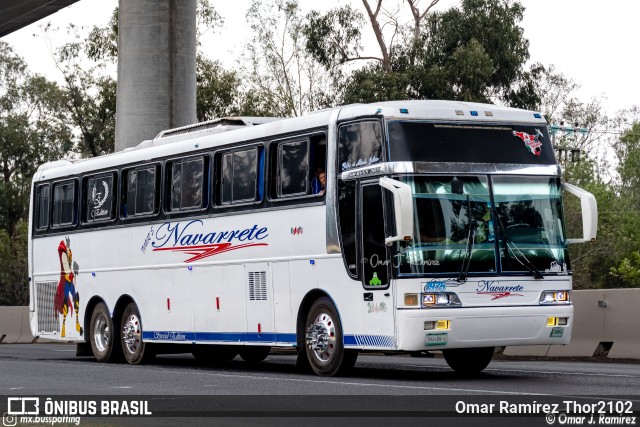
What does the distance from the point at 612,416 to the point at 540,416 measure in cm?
63

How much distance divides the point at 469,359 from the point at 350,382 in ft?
8.63

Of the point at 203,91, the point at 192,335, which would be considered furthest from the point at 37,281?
the point at 203,91

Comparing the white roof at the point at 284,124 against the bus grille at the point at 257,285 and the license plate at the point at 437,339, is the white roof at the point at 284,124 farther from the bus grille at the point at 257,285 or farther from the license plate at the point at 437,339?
the license plate at the point at 437,339

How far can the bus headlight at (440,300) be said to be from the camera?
634 inches

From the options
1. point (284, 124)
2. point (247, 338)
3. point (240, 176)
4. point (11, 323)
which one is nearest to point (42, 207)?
point (240, 176)

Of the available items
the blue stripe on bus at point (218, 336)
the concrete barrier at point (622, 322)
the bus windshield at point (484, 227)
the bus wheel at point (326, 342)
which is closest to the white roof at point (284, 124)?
the bus windshield at point (484, 227)

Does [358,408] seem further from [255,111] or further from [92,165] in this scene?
[255,111]

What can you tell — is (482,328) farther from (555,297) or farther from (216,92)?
(216,92)

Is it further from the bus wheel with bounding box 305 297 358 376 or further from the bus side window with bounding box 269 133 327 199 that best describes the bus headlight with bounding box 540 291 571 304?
the bus side window with bounding box 269 133 327 199

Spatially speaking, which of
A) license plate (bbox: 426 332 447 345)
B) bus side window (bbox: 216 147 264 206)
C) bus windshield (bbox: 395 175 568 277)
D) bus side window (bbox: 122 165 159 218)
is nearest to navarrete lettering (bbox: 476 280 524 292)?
bus windshield (bbox: 395 175 568 277)

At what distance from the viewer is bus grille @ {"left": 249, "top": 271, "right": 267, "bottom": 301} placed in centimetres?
1930

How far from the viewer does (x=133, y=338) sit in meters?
23.1

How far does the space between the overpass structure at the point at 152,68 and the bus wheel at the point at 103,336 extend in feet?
29.8

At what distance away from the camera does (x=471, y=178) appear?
16.7m
